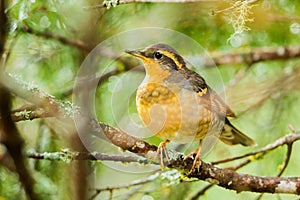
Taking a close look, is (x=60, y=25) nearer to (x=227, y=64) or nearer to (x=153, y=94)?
(x=153, y=94)

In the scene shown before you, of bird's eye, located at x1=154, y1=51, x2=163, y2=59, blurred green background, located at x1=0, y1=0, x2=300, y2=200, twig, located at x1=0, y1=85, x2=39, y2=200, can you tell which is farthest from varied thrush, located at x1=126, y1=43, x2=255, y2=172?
twig, located at x1=0, y1=85, x2=39, y2=200

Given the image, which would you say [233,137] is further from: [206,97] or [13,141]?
[13,141]

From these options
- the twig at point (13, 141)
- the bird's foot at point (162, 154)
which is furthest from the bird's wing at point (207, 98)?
the twig at point (13, 141)

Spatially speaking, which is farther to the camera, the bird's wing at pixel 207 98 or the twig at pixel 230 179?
the bird's wing at pixel 207 98

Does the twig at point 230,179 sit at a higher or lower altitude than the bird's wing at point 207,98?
lower

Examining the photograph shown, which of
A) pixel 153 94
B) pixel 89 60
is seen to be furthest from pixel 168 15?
pixel 89 60

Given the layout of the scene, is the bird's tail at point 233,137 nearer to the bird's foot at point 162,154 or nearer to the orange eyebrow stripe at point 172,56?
the orange eyebrow stripe at point 172,56

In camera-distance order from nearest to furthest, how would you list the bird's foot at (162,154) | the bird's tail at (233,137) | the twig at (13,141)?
1. the twig at (13,141)
2. the bird's foot at (162,154)
3. the bird's tail at (233,137)
